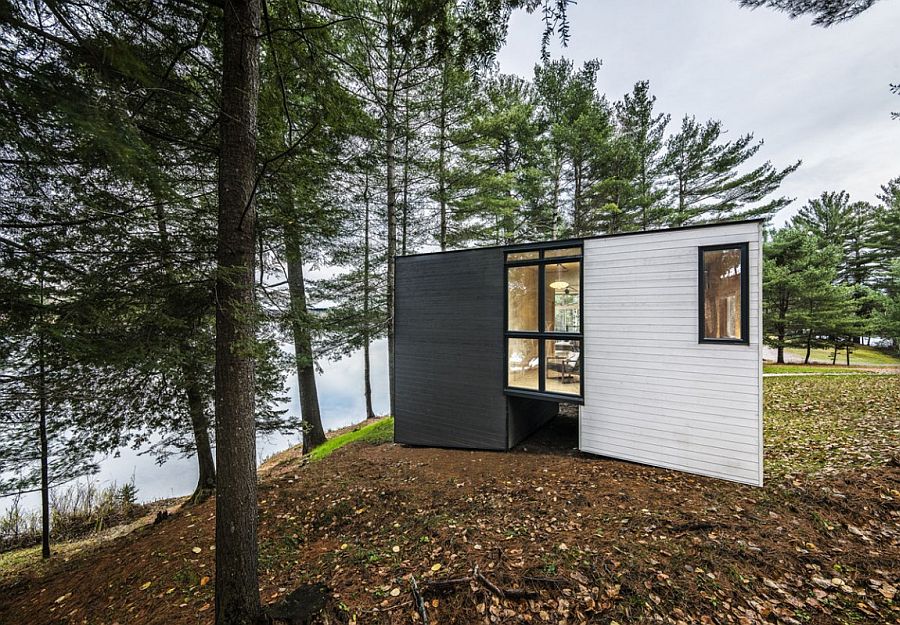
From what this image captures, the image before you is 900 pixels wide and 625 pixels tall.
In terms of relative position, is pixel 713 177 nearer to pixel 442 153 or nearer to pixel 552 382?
pixel 442 153

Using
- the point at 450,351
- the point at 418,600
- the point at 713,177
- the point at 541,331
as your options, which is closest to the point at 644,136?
the point at 713,177

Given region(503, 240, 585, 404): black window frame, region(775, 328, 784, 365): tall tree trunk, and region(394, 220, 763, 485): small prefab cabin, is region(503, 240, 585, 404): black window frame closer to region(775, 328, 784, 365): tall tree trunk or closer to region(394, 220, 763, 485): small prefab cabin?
region(394, 220, 763, 485): small prefab cabin

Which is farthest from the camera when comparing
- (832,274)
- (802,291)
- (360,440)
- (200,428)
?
(802,291)

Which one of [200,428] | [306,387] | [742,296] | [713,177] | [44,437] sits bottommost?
[306,387]

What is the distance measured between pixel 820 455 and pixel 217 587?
311 inches

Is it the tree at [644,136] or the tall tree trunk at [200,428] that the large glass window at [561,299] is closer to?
the tall tree trunk at [200,428]

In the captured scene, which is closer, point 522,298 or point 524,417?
point 522,298

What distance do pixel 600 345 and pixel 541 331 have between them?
1.02 m

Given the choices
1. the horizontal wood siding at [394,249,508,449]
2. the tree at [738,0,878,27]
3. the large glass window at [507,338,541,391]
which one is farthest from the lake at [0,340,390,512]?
the tree at [738,0,878,27]

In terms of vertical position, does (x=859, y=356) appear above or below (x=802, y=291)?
below

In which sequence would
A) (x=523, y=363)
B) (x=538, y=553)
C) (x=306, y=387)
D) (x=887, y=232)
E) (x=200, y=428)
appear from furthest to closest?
(x=887, y=232)
(x=306, y=387)
(x=523, y=363)
(x=200, y=428)
(x=538, y=553)

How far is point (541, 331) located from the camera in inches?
229

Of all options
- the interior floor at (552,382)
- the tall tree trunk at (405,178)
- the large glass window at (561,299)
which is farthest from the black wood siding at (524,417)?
the tall tree trunk at (405,178)

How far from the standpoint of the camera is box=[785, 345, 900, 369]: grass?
16500 mm
